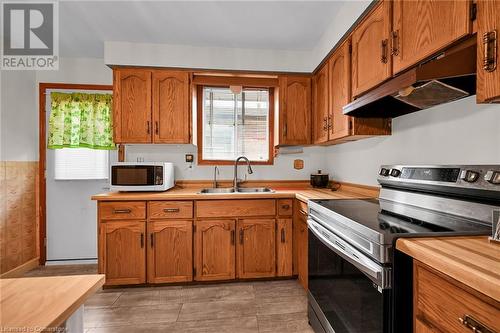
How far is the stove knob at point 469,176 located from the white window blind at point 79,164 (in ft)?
10.6

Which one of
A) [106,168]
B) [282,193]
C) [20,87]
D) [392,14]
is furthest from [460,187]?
[20,87]

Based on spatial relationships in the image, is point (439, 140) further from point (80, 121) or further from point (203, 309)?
point (80, 121)

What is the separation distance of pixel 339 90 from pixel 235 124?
1.35 m

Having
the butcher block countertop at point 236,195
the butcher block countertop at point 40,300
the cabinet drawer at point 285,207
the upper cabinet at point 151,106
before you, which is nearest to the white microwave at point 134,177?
the butcher block countertop at point 236,195

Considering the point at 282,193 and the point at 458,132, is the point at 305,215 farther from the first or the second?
the point at 458,132

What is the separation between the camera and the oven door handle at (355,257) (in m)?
0.90

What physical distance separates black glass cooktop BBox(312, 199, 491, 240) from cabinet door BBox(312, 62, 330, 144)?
1.07m

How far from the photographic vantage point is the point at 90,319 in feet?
6.12

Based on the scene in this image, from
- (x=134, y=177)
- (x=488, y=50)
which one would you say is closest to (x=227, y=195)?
(x=134, y=177)

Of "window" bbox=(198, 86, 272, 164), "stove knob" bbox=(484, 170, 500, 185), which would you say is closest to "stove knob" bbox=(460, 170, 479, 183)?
"stove knob" bbox=(484, 170, 500, 185)

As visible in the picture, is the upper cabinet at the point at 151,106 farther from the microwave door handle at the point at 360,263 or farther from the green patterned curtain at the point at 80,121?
the microwave door handle at the point at 360,263

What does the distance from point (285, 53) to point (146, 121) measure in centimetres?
167

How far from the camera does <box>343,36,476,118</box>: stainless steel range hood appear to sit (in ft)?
3.17

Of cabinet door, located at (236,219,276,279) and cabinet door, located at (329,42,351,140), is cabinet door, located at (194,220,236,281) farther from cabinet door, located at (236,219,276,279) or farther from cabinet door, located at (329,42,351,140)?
cabinet door, located at (329,42,351,140)
